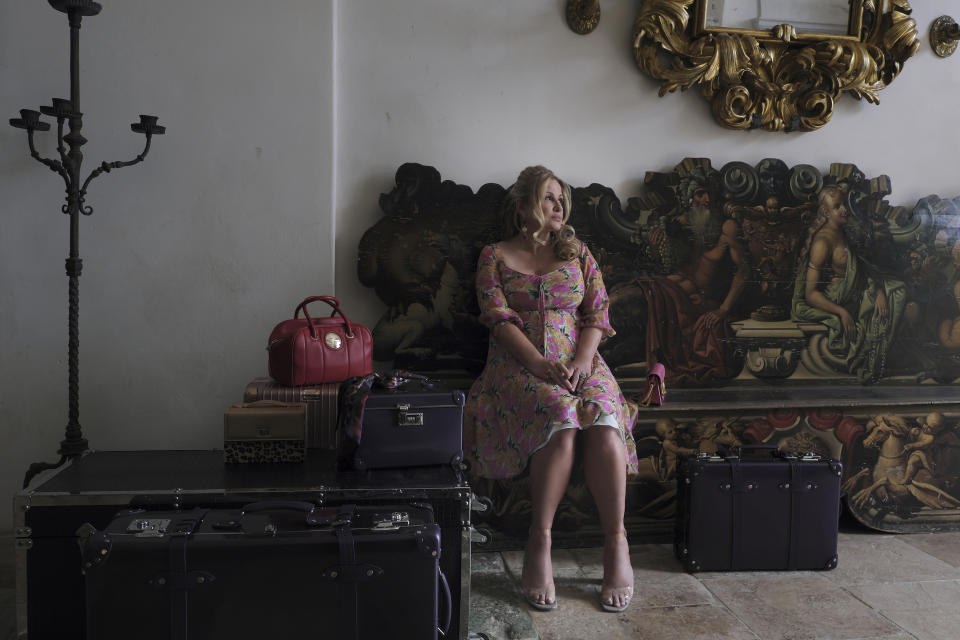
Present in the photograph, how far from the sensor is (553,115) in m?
3.68

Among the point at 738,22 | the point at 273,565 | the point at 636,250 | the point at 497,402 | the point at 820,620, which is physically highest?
the point at 738,22

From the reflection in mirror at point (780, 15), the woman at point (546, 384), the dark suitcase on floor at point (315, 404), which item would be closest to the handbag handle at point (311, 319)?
the dark suitcase on floor at point (315, 404)

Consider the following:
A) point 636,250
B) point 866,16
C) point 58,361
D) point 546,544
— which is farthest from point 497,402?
point 866,16

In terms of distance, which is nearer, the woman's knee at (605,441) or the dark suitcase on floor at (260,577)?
the dark suitcase on floor at (260,577)

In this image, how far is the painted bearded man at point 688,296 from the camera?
12.3ft

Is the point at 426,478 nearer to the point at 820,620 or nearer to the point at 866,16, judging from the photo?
the point at 820,620

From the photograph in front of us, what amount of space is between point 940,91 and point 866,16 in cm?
61

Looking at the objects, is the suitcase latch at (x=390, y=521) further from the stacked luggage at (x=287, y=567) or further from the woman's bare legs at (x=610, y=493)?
the woman's bare legs at (x=610, y=493)

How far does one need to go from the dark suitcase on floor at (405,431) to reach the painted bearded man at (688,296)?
1293mm

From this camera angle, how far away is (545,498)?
9.98ft

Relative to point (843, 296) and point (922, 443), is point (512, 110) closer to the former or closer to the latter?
point (843, 296)

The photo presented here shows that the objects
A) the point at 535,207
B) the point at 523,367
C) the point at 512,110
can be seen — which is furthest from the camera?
the point at 512,110

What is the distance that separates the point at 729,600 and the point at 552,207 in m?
1.78

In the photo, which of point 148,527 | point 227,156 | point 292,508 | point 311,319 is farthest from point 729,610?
point 227,156
